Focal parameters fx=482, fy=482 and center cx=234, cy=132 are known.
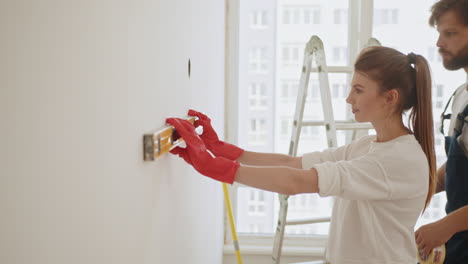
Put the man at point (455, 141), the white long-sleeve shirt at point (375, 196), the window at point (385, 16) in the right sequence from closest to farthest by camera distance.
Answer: the white long-sleeve shirt at point (375, 196) → the man at point (455, 141) → the window at point (385, 16)

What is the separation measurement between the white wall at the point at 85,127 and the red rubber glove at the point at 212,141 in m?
0.31

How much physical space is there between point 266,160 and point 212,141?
252 mm

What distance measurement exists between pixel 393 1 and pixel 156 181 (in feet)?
8.36

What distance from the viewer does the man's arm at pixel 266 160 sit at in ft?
5.80

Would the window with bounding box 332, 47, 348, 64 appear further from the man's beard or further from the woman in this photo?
the woman

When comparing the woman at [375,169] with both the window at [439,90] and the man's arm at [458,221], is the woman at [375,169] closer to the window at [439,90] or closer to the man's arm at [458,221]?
the man's arm at [458,221]

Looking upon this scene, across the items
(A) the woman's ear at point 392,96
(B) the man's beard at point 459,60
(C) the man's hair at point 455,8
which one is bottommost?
(A) the woman's ear at point 392,96

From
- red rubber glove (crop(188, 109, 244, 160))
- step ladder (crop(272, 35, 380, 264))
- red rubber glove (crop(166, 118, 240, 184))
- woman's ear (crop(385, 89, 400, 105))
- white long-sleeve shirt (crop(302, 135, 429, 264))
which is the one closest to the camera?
red rubber glove (crop(166, 118, 240, 184))

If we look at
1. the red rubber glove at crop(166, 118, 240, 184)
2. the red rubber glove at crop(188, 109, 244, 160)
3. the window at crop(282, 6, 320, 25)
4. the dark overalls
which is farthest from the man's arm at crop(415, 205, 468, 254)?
the window at crop(282, 6, 320, 25)

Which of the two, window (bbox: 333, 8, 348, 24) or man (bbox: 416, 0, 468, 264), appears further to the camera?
window (bbox: 333, 8, 348, 24)

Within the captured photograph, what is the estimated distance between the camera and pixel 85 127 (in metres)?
0.66

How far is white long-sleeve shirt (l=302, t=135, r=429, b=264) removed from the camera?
1425mm

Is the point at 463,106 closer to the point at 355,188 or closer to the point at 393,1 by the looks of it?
the point at 355,188

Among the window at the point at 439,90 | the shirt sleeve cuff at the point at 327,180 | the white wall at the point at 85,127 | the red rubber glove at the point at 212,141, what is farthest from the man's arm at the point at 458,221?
the window at the point at 439,90
